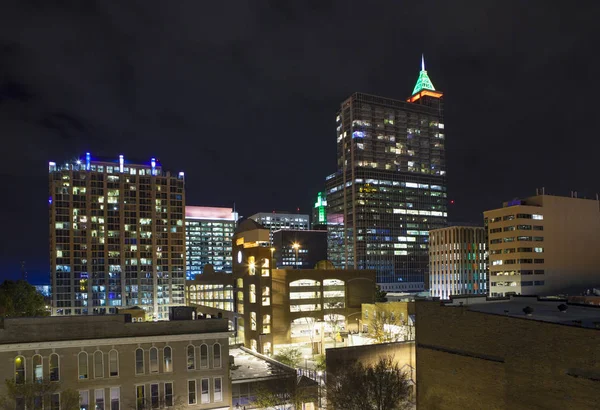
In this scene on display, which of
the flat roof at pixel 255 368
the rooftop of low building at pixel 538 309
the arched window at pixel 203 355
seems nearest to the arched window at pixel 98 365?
the arched window at pixel 203 355

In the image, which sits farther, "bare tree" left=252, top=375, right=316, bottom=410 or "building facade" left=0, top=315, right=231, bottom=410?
"bare tree" left=252, top=375, right=316, bottom=410

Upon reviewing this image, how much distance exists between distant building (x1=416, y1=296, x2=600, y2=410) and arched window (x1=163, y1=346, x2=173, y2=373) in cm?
2224

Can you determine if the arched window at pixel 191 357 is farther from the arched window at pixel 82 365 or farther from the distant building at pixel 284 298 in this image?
the distant building at pixel 284 298

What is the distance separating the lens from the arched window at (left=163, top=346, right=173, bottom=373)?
143 ft

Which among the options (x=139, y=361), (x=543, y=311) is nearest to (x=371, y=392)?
(x=543, y=311)

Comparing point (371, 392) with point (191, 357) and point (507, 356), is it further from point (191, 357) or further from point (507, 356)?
point (191, 357)

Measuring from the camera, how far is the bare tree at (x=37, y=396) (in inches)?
1465

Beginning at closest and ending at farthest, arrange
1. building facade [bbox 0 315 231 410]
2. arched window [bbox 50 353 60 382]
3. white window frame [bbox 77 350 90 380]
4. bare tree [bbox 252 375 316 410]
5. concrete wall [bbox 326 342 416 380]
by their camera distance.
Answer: building facade [bbox 0 315 231 410] → arched window [bbox 50 353 60 382] → white window frame [bbox 77 350 90 380] → bare tree [bbox 252 375 316 410] → concrete wall [bbox 326 342 416 380]

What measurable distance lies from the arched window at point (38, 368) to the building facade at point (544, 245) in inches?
4671

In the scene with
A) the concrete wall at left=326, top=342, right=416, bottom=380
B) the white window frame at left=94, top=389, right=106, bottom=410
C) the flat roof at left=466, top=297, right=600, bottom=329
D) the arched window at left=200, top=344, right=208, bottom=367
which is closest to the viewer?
the flat roof at left=466, top=297, right=600, bottom=329

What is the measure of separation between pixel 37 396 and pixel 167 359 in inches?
415

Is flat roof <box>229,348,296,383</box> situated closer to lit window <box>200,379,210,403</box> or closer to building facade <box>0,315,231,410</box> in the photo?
lit window <box>200,379,210,403</box>

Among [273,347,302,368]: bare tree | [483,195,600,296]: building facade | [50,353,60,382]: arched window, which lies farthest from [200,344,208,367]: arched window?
[483,195,600,296]: building facade

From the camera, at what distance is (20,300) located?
9300cm
